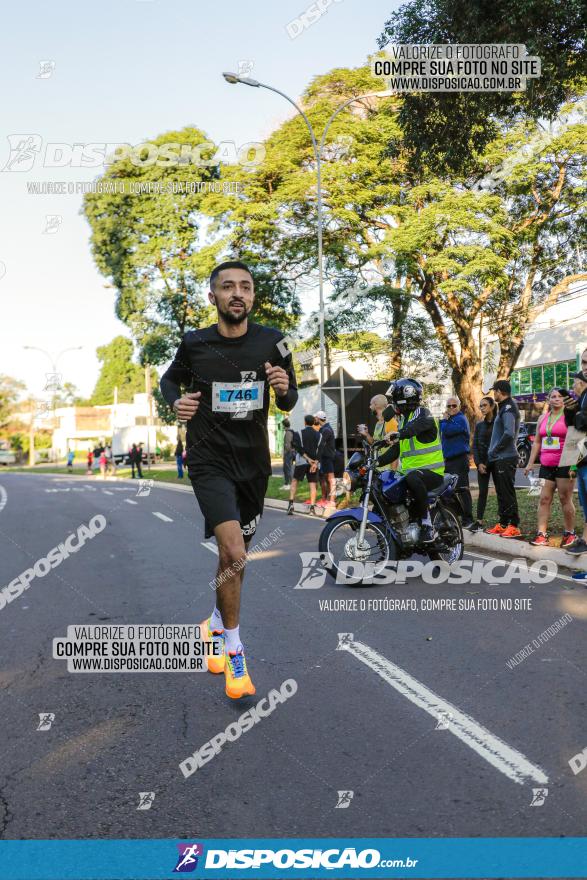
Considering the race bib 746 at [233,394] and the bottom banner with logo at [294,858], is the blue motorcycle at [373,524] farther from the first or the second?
the bottom banner with logo at [294,858]

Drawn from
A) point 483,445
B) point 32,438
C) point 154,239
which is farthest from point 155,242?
point 32,438

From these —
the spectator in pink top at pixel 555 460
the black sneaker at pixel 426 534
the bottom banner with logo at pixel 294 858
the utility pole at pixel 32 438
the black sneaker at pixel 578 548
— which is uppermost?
the spectator in pink top at pixel 555 460

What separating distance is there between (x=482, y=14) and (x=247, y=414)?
31.6 ft

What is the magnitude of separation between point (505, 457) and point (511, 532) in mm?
957

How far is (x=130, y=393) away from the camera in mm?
116438

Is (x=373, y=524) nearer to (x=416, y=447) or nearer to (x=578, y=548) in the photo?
(x=416, y=447)

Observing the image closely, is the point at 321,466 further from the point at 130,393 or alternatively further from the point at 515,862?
the point at 130,393

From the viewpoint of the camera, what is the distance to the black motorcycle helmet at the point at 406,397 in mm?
7926

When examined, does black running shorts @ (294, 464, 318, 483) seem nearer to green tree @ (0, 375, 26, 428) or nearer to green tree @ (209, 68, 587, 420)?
green tree @ (209, 68, 587, 420)

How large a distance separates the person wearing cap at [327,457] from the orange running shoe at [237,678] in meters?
11.2

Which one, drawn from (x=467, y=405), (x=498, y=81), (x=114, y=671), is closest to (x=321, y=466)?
(x=498, y=81)

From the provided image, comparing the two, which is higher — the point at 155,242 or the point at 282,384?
the point at 155,242

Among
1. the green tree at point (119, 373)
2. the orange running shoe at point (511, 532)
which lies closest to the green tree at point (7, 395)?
the green tree at point (119, 373)

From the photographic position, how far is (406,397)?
7926 mm
